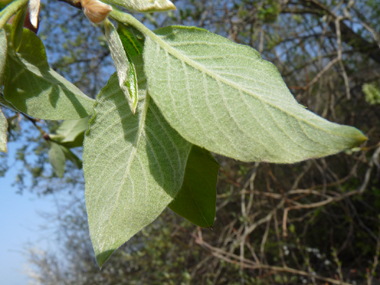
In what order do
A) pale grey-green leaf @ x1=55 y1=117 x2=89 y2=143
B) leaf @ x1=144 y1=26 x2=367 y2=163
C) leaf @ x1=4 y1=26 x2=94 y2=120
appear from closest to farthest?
leaf @ x1=144 y1=26 x2=367 y2=163, leaf @ x1=4 y1=26 x2=94 y2=120, pale grey-green leaf @ x1=55 y1=117 x2=89 y2=143

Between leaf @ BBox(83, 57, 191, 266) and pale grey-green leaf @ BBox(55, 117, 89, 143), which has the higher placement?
leaf @ BBox(83, 57, 191, 266)

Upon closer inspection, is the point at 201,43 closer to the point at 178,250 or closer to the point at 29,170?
the point at 29,170

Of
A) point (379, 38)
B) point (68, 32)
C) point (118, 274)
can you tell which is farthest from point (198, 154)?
point (118, 274)

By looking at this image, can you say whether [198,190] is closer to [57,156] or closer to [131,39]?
[131,39]

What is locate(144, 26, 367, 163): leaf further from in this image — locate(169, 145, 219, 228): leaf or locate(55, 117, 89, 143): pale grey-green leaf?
locate(55, 117, 89, 143): pale grey-green leaf

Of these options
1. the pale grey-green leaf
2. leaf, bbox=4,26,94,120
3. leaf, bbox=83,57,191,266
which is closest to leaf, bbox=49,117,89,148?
the pale grey-green leaf

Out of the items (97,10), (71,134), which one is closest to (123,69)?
(97,10)

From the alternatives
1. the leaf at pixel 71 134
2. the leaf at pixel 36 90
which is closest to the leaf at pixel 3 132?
the leaf at pixel 36 90
